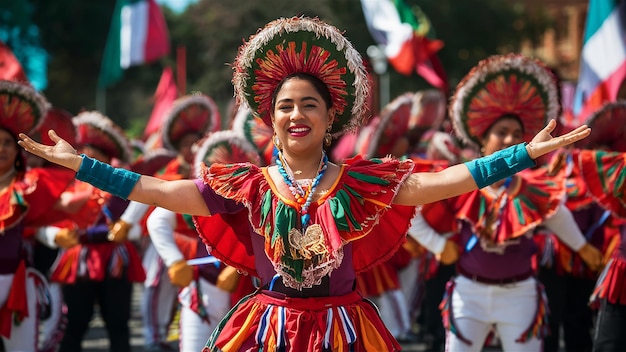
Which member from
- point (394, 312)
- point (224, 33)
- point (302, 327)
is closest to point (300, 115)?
point (302, 327)

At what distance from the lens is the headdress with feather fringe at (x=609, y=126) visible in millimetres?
7285

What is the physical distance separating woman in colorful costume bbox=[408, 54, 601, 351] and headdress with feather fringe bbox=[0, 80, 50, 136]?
2.46m

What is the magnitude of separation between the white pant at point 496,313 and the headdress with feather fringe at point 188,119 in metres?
4.13

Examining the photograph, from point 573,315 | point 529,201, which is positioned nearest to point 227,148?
point 529,201

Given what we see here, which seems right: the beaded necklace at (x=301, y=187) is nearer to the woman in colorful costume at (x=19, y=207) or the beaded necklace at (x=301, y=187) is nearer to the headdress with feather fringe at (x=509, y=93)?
the headdress with feather fringe at (x=509, y=93)

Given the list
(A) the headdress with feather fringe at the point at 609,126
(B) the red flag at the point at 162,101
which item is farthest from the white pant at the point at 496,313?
(B) the red flag at the point at 162,101

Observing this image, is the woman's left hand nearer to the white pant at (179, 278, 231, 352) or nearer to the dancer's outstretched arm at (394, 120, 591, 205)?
the dancer's outstretched arm at (394, 120, 591, 205)

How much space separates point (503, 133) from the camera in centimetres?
602

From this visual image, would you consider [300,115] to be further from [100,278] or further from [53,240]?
[100,278]

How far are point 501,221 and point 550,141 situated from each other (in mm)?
2056

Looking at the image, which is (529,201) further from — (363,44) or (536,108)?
(363,44)

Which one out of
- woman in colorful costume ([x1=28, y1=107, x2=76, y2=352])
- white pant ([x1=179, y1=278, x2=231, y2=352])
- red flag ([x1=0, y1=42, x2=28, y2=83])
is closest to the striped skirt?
white pant ([x1=179, y1=278, x2=231, y2=352])

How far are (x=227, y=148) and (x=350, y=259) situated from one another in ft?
8.14

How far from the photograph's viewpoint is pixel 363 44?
31328 millimetres
